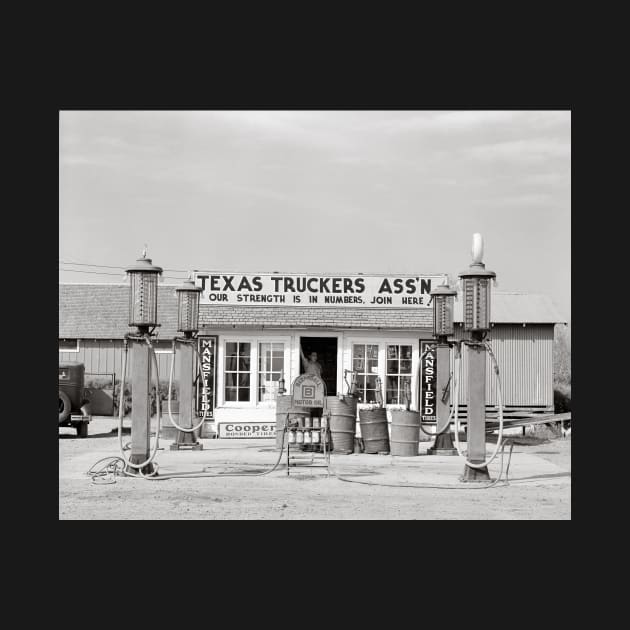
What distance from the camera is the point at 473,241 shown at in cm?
1223

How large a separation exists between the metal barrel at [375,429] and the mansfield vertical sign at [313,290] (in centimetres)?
383

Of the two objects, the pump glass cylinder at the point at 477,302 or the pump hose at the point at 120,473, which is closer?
the pump glass cylinder at the point at 477,302

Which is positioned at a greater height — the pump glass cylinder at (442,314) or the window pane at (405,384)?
the pump glass cylinder at (442,314)

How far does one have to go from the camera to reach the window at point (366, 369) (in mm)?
19484

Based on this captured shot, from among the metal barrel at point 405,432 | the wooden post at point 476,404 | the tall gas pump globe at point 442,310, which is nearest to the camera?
the wooden post at point 476,404

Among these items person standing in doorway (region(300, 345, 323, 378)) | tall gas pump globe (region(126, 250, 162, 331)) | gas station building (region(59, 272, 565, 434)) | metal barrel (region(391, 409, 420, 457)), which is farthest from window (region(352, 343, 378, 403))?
tall gas pump globe (region(126, 250, 162, 331))

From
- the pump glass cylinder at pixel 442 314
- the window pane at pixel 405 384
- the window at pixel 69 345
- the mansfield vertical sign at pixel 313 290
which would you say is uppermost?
the mansfield vertical sign at pixel 313 290

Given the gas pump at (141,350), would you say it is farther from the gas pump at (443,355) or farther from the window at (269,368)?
the window at (269,368)

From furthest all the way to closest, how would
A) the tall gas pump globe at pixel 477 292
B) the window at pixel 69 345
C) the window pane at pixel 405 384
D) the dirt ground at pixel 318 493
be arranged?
the window at pixel 69 345 < the window pane at pixel 405 384 < the tall gas pump globe at pixel 477 292 < the dirt ground at pixel 318 493

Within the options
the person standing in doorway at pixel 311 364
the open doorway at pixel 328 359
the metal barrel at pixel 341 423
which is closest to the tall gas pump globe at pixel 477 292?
the metal barrel at pixel 341 423

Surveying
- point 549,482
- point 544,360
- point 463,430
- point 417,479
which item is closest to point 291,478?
point 417,479

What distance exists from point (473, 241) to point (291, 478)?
13.1 feet

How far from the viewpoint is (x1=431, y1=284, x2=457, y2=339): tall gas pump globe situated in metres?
16.6

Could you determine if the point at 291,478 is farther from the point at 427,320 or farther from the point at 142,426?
the point at 427,320
